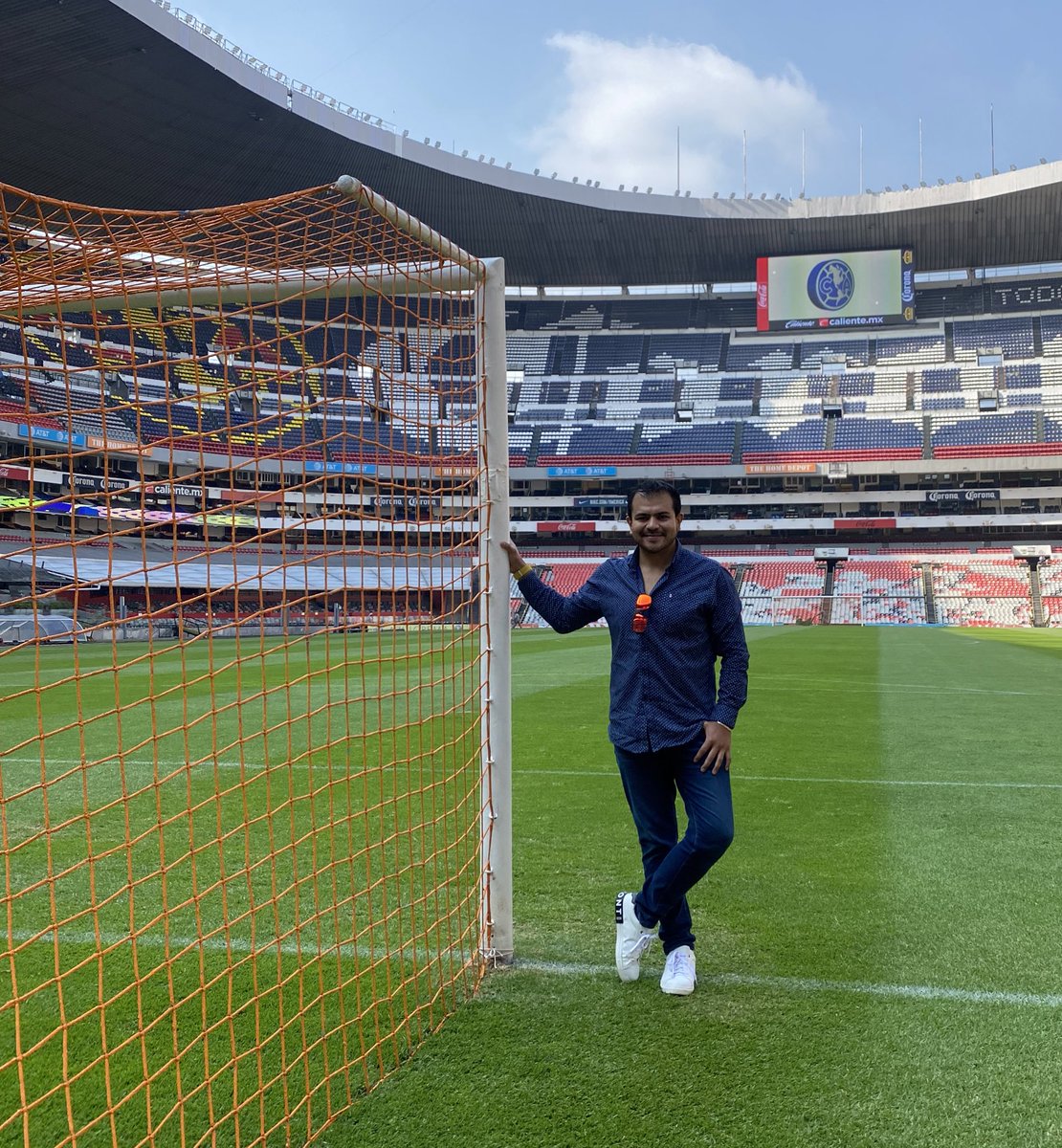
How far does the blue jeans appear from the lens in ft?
10.1

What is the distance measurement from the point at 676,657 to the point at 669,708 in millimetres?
164

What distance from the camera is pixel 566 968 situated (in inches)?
132

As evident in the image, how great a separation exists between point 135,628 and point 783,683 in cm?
2278

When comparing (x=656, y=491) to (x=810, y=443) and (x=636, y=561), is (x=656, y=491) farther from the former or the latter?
(x=810, y=443)

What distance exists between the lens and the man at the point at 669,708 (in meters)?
3.12

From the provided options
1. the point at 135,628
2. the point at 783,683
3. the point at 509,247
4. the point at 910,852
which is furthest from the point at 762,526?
the point at 910,852

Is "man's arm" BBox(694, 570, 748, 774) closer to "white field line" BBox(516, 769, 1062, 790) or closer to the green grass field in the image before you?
the green grass field

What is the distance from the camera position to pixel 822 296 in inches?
1779

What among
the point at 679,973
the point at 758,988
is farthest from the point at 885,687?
the point at 679,973

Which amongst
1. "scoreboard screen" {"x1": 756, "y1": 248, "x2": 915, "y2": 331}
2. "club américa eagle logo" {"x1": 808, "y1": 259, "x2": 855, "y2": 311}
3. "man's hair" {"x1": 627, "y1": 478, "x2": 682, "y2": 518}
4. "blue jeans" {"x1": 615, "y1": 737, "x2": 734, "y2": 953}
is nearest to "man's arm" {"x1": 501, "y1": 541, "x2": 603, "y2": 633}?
"man's hair" {"x1": 627, "y1": 478, "x2": 682, "y2": 518}

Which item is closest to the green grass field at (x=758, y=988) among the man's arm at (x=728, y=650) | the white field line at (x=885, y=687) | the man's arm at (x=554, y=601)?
the man's arm at (x=554, y=601)

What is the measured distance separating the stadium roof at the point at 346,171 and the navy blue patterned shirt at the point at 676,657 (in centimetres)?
2640

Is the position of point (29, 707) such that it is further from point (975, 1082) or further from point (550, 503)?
point (550, 503)

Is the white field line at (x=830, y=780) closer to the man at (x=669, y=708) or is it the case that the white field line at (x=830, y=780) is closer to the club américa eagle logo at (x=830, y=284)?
the man at (x=669, y=708)
